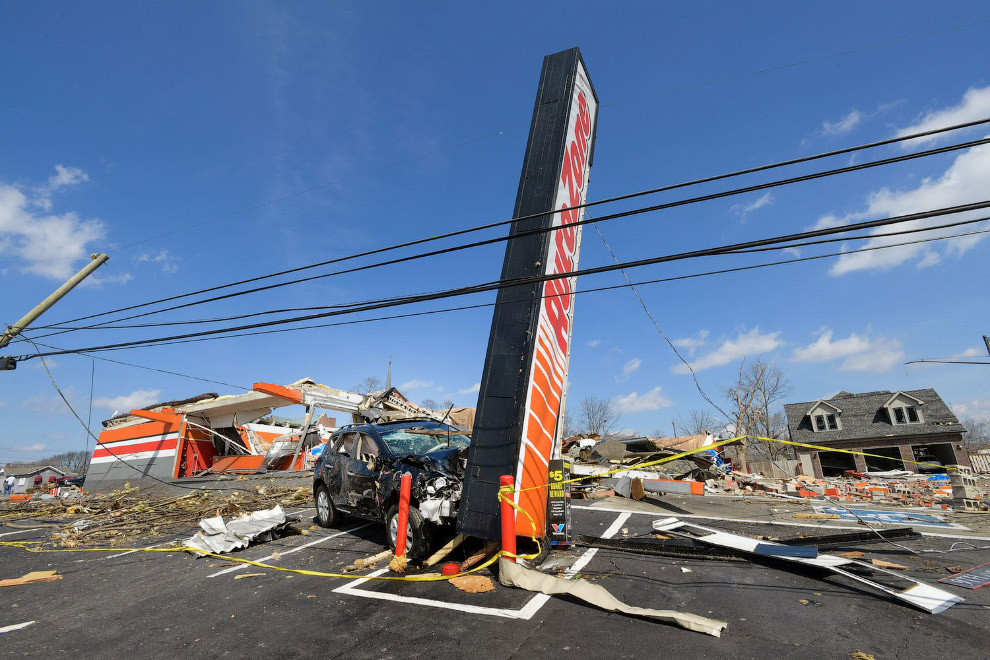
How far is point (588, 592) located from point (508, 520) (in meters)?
1.16

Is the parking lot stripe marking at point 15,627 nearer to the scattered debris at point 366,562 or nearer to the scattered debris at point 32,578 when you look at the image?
the scattered debris at point 32,578

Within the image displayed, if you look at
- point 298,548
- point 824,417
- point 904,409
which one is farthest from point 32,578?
point 904,409

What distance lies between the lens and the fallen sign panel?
3.75 m

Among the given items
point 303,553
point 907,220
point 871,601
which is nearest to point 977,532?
point 871,601

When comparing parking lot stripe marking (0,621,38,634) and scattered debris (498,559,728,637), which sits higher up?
scattered debris (498,559,728,637)

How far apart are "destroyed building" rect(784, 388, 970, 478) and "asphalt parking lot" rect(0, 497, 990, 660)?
29.1 meters

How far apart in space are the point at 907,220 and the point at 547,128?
5.61 m

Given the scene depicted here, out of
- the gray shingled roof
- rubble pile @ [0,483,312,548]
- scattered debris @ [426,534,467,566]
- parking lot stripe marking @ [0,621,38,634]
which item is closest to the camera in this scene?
parking lot stripe marking @ [0,621,38,634]

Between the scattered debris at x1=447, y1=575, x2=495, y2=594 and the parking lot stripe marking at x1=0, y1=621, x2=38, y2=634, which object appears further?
the scattered debris at x1=447, y1=575, x2=495, y2=594

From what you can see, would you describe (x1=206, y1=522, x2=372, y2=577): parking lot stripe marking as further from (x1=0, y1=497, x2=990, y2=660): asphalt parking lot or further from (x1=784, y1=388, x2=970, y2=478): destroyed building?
(x1=784, y1=388, x2=970, y2=478): destroyed building

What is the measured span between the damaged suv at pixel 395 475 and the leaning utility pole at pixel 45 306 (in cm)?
966

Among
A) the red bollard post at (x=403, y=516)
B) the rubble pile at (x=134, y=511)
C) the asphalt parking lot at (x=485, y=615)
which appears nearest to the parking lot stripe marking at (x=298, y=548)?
the asphalt parking lot at (x=485, y=615)

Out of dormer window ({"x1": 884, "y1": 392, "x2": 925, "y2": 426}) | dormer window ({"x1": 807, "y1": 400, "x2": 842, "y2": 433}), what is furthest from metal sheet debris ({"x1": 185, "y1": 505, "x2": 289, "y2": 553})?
dormer window ({"x1": 884, "y1": 392, "x2": 925, "y2": 426})

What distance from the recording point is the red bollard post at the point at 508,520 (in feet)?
16.3
